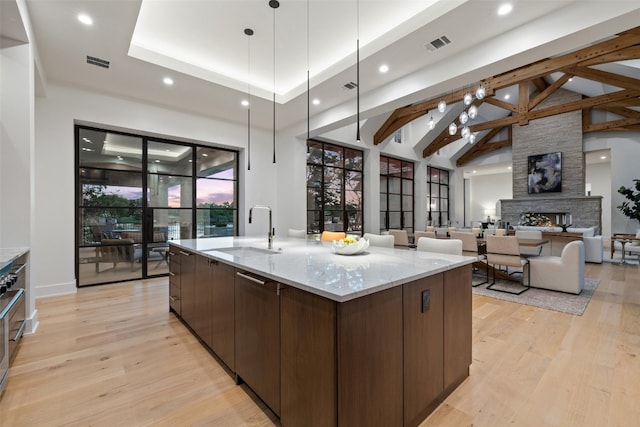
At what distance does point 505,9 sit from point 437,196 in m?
9.88

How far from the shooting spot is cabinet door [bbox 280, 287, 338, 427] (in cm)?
121

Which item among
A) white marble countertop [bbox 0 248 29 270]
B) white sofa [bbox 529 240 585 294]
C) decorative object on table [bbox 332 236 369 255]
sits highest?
decorative object on table [bbox 332 236 369 255]

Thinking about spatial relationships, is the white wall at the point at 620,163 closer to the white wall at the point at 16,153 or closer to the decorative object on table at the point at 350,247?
the decorative object on table at the point at 350,247

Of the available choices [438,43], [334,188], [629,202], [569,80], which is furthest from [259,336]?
[629,202]

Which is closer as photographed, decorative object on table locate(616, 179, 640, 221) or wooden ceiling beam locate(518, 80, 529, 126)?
decorative object on table locate(616, 179, 640, 221)

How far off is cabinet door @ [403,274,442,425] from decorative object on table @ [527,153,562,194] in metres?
10.8

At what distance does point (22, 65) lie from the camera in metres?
2.89

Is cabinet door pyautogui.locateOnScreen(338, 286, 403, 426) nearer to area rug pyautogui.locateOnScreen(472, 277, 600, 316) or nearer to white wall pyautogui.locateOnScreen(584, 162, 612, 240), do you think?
area rug pyautogui.locateOnScreen(472, 277, 600, 316)

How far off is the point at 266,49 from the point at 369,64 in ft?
5.00

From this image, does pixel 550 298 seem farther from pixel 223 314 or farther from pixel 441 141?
pixel 441 141

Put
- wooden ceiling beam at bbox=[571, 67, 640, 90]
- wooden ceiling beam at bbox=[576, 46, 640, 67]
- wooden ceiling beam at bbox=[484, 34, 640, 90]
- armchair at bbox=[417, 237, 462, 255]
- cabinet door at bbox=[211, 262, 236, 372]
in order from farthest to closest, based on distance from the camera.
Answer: wooden ceiling beam at bbox=[571, 67, 640, 90] → wooden ceiling beam at bbox=[576, 46, 640, 67] → wooden ceiling beam at bbox=[484, 34, 640, 90] → armchair at bbox=[417, 237, 462, 255] → cabinet door at bbox=[211, 262, 236, 372]

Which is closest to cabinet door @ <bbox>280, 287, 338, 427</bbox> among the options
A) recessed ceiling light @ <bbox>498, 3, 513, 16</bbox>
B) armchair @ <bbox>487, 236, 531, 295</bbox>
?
recessed ceiling light @ <bbox>498, 3, 513, 16</bbox>

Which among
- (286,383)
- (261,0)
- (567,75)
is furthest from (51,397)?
(567,75)

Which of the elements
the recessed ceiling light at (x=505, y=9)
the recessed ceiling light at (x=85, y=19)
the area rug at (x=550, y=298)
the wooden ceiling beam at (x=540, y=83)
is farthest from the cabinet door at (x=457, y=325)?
the wooden ceiling beam at (x=540, y=83)
